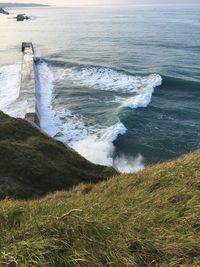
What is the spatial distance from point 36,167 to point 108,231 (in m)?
6.44

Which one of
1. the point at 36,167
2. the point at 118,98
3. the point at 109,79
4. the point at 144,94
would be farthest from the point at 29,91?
the point at 36,167

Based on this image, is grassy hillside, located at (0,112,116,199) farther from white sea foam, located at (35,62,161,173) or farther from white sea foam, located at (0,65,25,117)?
white sea foam, located at (0,65,25,117)

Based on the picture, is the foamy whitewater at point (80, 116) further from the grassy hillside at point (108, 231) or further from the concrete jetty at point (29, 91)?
the grassy hillside at point (108, 231)

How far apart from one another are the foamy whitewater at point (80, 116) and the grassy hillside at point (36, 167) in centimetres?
530

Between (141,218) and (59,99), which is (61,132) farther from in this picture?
(141,218)

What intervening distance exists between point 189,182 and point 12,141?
7.65 m

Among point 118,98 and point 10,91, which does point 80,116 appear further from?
point 10,91

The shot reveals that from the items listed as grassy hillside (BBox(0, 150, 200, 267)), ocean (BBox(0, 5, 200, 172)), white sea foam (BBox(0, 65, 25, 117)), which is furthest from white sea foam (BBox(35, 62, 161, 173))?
grassy hillside (BBox(0, 150, 200, 267))

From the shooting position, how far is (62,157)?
43.4 ft

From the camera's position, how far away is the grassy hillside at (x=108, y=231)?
5035 millimetres

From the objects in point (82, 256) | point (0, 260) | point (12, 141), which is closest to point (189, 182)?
point (82, 256)

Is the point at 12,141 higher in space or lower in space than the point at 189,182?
lower

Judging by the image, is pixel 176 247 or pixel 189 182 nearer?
pixel 176 247

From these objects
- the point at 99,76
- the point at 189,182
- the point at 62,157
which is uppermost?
the point at 189,182
